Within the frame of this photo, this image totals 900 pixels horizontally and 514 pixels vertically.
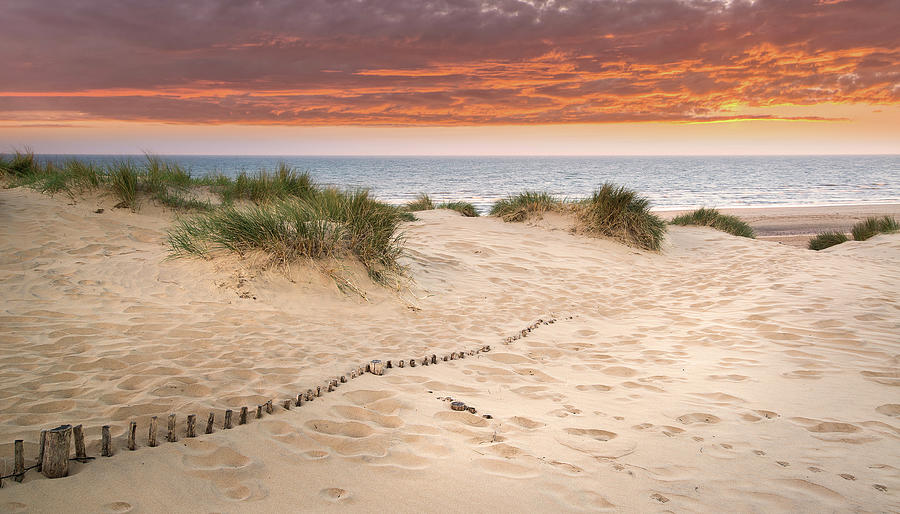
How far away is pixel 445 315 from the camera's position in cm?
610

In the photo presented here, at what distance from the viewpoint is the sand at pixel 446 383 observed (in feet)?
7.72

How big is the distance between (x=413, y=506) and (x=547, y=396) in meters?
1.70

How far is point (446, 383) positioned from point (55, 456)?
2373 millimetres

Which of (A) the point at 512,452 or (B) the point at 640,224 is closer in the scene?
(A) the point at 512,452

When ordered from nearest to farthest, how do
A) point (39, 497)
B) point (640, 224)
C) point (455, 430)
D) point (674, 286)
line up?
point (39, 497) → point (455, 430) → point (674, 286) → point (640, 224)

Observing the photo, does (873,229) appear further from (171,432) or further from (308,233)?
(171,432)

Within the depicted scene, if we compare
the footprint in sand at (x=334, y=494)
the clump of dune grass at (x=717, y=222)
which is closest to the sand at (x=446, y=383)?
the footprint in sand at (x=334, y=494)

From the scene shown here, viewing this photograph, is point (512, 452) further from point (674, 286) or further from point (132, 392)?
point (674, 286)

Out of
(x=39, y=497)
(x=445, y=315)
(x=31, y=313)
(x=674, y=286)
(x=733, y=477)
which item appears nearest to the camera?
(x=39, y=497)

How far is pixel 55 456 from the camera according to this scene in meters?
2.21

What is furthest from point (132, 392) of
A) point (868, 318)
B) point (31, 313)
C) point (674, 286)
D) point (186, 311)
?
point (674, 286)

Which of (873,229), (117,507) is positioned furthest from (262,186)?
(873,229)

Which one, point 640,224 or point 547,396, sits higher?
point 640,224

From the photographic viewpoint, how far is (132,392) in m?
3.37
